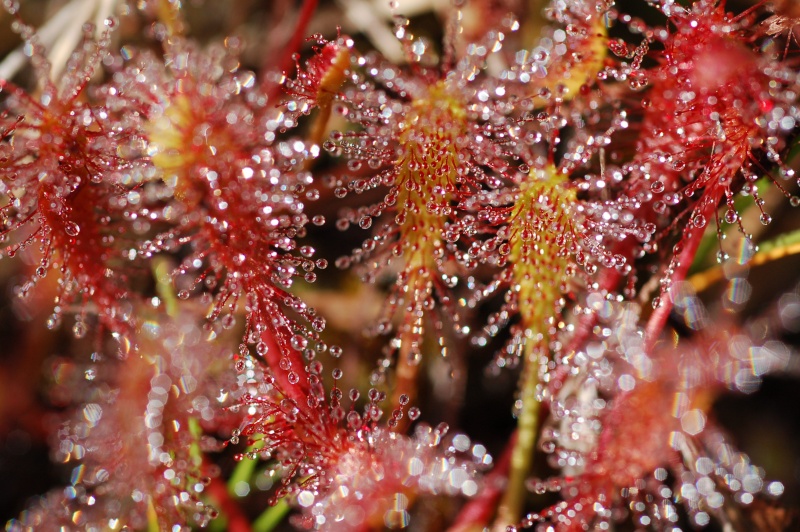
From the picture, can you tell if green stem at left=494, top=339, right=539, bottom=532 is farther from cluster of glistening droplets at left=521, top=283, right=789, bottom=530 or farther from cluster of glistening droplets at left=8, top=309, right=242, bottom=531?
cluster of glistening droplets at left=8, top=309, right=242, bottom=531

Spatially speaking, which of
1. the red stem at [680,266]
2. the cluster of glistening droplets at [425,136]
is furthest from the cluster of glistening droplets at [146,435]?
the red stem at [680,266]

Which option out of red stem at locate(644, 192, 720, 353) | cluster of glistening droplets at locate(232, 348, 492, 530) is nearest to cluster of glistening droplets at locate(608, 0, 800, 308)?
red stem at locate(644, 192, 720, 353)

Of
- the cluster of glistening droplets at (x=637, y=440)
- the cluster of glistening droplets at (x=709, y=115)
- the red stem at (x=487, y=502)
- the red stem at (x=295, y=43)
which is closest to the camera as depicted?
the cluster of glistening droplets at (x=709, y=115)

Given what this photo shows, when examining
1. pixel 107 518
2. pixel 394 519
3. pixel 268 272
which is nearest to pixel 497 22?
pixel 268 272

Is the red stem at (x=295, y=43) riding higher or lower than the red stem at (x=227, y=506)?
higher

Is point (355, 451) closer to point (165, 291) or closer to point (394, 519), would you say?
point (394, 519)

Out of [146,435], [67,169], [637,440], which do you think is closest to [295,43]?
[67,169]

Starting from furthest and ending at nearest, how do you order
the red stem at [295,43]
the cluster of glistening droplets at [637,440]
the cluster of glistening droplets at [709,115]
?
the red stem at [295,43], the cluster of glistening droplets at [637,440], the cluster of glistening droplets at [709,115]

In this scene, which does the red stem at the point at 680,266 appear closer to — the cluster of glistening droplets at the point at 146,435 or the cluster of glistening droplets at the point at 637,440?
the cluster of glistening droplets at the point at 637,440
